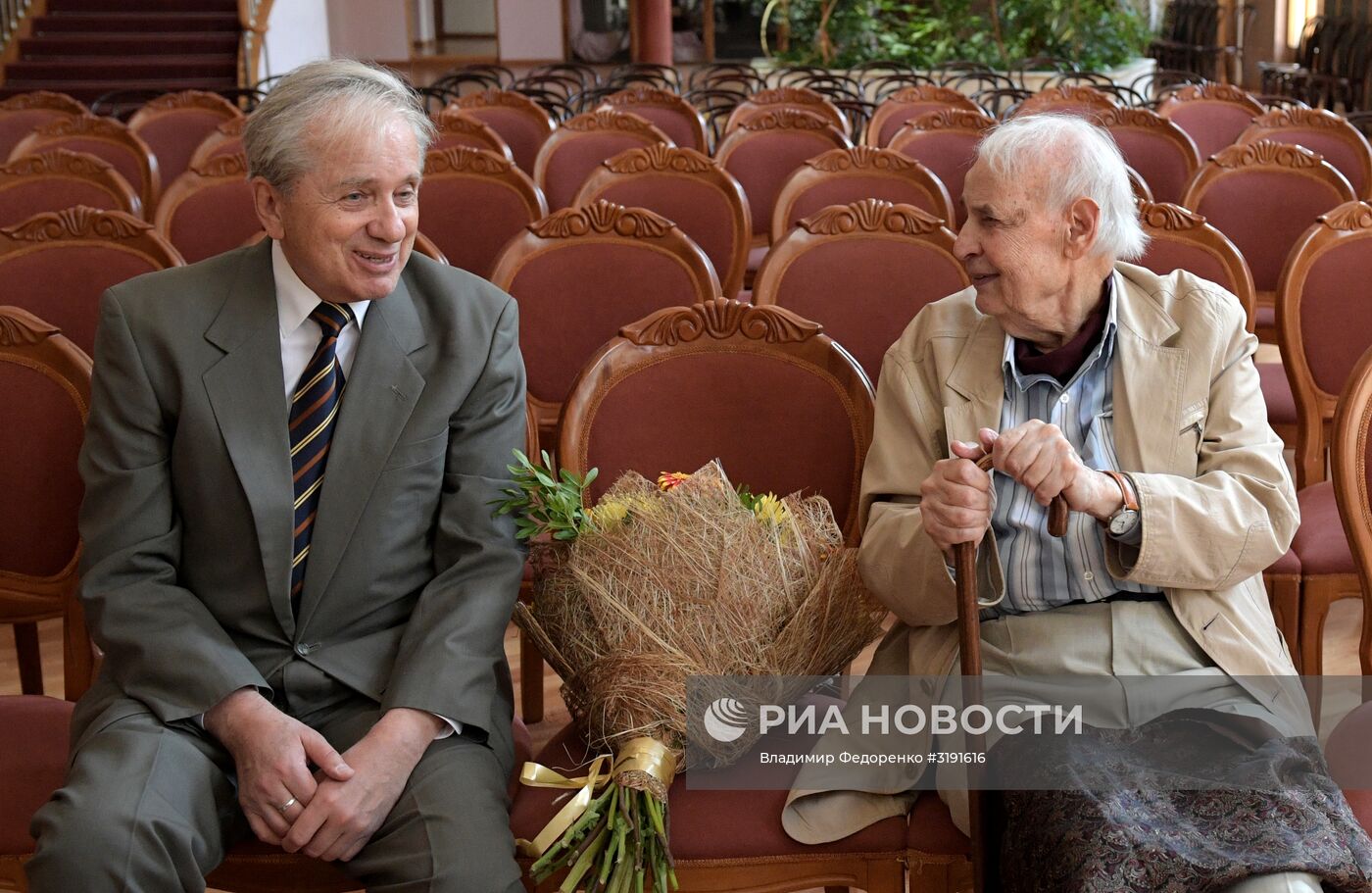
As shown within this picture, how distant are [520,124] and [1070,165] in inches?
188

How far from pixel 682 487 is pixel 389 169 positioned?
55cm

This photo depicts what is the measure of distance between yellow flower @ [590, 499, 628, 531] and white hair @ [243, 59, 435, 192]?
1.83 feet

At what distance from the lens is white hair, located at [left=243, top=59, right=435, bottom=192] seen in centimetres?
172

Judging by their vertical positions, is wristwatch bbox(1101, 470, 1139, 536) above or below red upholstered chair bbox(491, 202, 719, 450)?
below

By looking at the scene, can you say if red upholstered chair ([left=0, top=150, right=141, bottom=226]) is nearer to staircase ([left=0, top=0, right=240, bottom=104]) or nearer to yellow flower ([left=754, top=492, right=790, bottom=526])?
yellow flower ([left=754, top=492, right=790, bottom=526])

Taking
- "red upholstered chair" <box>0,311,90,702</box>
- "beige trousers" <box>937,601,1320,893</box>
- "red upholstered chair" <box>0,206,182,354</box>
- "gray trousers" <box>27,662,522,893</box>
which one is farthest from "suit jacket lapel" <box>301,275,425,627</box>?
"red upholstered chair" <box>0,206,182,354</box>

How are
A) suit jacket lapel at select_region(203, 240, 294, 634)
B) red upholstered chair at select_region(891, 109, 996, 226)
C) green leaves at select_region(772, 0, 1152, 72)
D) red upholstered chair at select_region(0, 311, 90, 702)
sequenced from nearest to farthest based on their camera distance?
suit jacket lapel at select_region(203, 240, 294, 634) < red upholstered chair at select_region(0, 311, 90, 702) < red upholstered chair at select_region(891, 109, 996, 226) < green leaves at select_region(772, 0, 1152, 72)

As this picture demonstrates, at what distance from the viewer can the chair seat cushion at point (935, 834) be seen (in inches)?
66.2

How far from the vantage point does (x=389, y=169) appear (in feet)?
5.72

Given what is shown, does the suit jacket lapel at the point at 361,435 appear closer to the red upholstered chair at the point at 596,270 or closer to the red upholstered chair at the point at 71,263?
the red upholstered chair at the point at 596,270

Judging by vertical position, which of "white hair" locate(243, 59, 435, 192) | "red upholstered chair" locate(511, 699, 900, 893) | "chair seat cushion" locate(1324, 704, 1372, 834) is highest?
"white hair" locate(243, 59, 435, 192)

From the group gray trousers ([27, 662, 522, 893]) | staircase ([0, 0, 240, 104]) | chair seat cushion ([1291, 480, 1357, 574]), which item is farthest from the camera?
staircase ([0, 0, 240, 104])

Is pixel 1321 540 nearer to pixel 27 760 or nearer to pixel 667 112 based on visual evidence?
pixel 27 760

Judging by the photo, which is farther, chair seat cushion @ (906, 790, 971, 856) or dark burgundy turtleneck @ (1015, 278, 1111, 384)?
dark burgundy turtleneck @ (1015, 278, 1111, 384)
